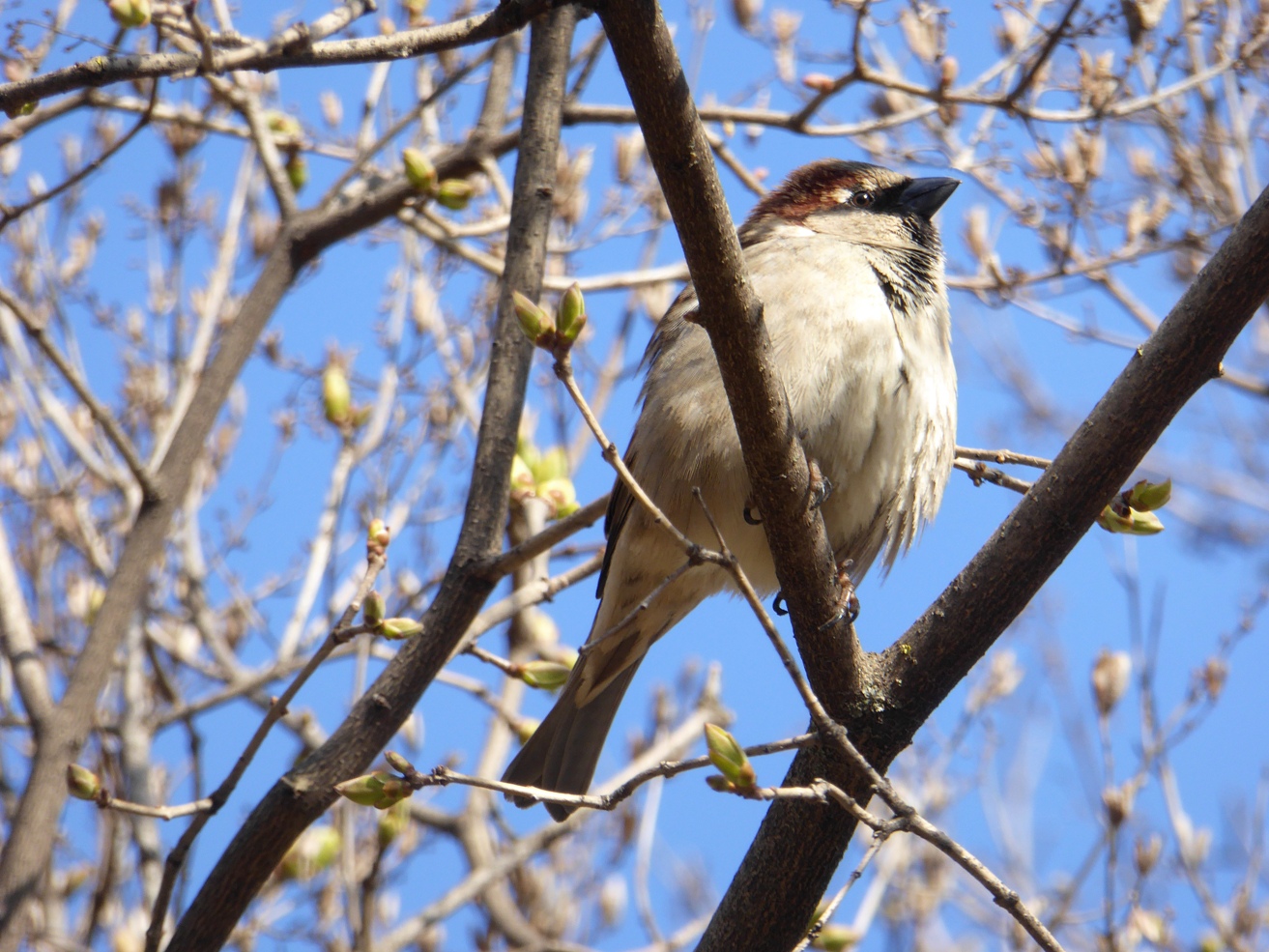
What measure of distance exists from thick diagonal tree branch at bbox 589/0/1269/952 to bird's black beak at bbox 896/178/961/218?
212cm

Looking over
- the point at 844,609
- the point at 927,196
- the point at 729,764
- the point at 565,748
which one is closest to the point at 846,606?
the point at 844,609

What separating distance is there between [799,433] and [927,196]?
157cm

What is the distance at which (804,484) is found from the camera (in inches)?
102

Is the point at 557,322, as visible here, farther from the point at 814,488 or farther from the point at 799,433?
the point at 799,433

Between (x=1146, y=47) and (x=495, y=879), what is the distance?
158 inches

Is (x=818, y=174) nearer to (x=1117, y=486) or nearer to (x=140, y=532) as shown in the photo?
(x=1117, y=486)

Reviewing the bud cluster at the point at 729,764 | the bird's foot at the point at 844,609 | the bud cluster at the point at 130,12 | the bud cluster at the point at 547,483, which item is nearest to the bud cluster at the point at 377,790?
the bud cluster at the point at 729,764

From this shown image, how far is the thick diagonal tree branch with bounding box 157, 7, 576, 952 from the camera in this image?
9.13 feet

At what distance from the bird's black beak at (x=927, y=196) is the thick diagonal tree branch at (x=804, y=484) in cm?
212

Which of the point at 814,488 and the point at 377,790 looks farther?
the point at 814,488

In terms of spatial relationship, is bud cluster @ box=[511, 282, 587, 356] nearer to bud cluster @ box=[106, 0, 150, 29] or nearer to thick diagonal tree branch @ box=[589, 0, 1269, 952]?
thick diagonal tree branch @ box=[589, 0, 1269, 952]

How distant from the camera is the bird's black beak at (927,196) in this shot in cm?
448

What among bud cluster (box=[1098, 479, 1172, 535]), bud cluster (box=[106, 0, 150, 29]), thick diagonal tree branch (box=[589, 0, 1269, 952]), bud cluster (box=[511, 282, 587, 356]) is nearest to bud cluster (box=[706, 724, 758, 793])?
thick diagonal tree branch (box=[589, 0, 1269, 952])

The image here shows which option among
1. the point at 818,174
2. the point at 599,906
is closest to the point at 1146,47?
the point at 818,174
